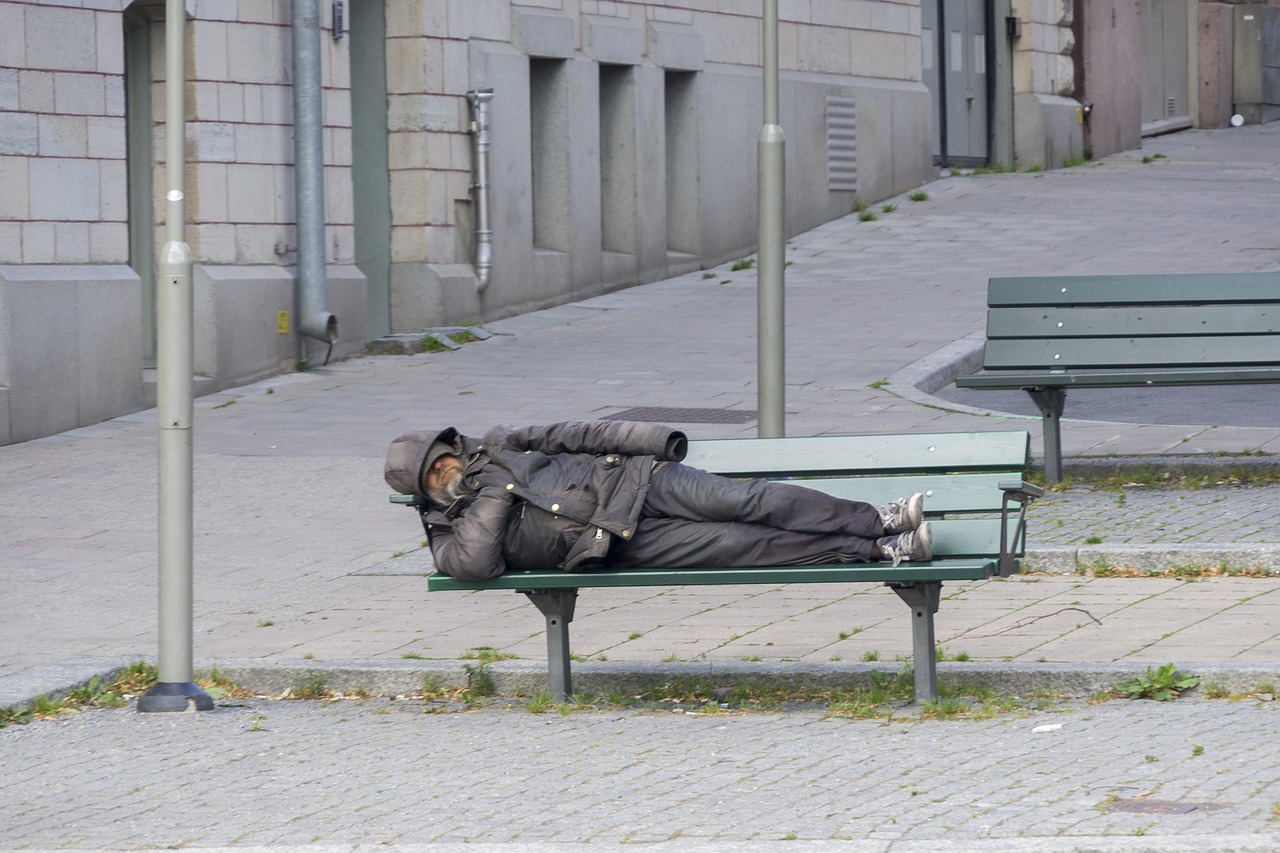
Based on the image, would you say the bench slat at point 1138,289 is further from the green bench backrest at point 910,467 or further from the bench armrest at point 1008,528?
the bench armrest at point 1008,528

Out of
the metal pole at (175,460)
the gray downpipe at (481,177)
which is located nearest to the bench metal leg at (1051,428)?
the metal pole at (175,460)

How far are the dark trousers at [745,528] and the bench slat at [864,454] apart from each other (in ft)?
1.45

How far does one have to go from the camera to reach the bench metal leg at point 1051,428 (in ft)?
30.6

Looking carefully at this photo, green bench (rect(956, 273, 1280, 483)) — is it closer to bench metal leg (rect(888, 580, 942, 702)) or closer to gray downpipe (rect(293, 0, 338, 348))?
bench metal leg (rect(888, 580, 942, 702))

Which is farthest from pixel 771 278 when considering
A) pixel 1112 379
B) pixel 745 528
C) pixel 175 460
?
pixel 175 460

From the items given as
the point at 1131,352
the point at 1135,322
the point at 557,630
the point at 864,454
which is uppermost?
the point at 1135,322

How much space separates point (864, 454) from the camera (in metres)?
6.47

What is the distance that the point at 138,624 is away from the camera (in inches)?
296

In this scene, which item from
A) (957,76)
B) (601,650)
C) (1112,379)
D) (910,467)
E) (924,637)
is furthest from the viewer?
(957,76)

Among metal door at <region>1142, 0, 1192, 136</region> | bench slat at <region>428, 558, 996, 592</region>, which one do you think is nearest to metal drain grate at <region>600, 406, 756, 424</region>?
bench slat at <region>428, 558, 996, 592</region>

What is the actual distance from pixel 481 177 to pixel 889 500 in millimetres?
10458

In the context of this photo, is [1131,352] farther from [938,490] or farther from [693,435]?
[938,490]

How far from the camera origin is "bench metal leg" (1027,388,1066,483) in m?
9.32

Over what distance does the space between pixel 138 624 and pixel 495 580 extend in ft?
7.11
